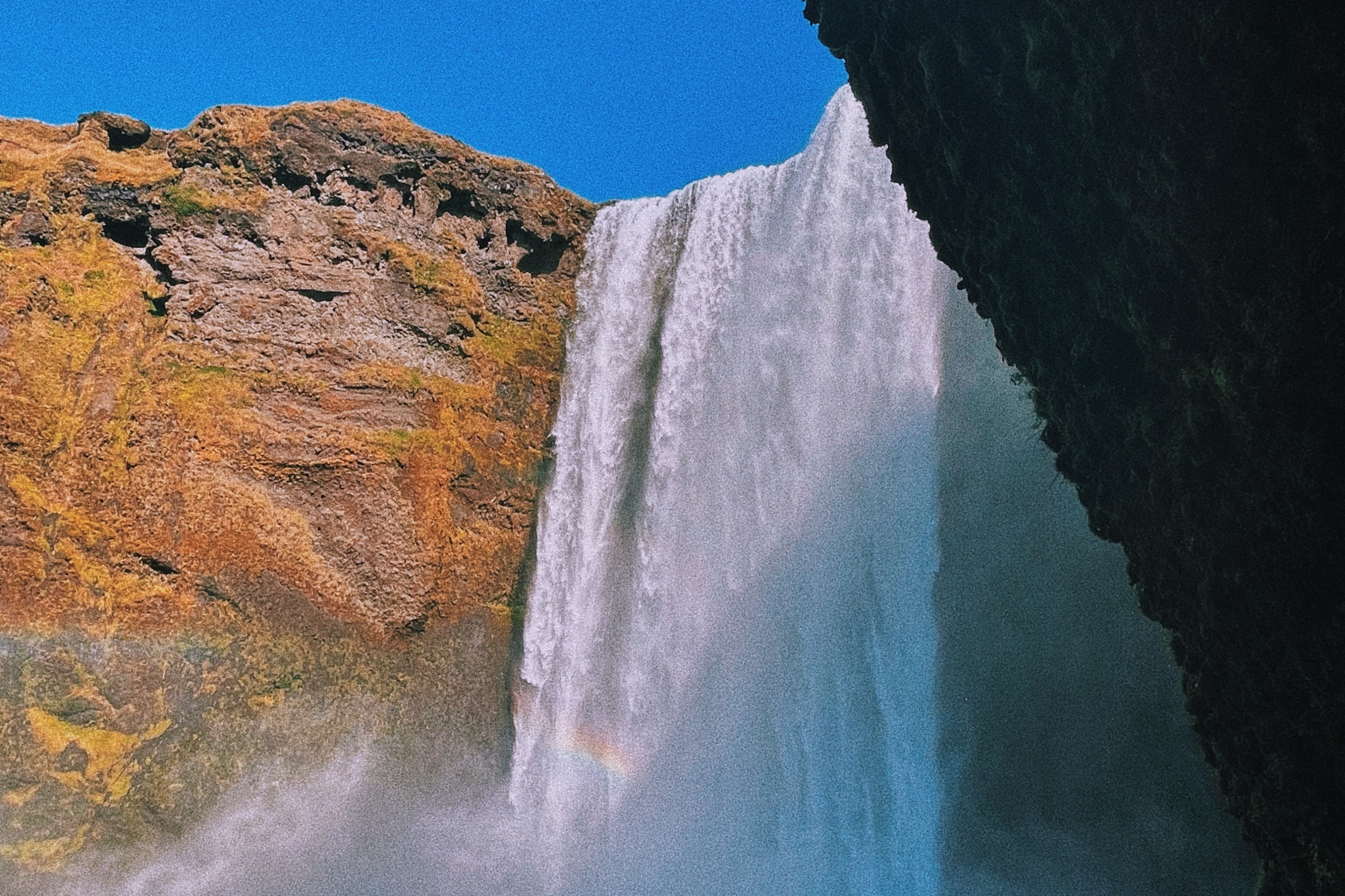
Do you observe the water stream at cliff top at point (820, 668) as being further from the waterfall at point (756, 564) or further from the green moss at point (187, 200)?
the green moss at point (187, 200)

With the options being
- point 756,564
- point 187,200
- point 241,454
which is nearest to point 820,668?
point 756,564

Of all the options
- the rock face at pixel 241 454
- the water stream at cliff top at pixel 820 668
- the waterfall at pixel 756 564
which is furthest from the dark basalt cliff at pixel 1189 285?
the rock face at pixel 241 454

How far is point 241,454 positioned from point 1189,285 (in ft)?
38.5

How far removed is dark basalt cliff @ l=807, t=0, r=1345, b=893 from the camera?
363 centimetres

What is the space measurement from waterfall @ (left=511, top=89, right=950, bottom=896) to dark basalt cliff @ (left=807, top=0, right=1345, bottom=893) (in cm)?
502

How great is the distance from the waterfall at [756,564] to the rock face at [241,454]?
116 cm

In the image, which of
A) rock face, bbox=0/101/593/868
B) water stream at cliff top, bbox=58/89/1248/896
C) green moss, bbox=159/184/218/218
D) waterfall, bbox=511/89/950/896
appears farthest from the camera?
green moss, bbox=159/184/218/218

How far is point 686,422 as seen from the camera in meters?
14.1

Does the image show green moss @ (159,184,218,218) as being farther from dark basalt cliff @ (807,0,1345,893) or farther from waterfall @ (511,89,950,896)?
dark basalt cliff @ (807,0,1345,893)

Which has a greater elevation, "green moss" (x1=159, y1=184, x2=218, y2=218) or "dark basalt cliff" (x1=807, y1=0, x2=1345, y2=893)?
"green moss" (x1=159, y1=184, x2=218, y2=218)

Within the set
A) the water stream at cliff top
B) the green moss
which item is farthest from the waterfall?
the green moss

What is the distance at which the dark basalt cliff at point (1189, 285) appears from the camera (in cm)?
363

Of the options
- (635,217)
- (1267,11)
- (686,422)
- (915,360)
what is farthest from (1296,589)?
(635,217)

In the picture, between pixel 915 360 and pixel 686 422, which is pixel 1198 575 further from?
pixel 686 422
